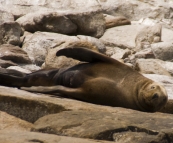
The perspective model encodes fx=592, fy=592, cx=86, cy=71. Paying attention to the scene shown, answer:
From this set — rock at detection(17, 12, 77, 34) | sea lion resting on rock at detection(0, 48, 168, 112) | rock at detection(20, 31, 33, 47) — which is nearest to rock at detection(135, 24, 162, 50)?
rock at detection(17, 12, 77, 34)

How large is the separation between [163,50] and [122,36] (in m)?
1.89

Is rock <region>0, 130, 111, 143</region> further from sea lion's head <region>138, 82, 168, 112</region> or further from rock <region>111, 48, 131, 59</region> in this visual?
rock <region>111, 48, 131, 59</region>

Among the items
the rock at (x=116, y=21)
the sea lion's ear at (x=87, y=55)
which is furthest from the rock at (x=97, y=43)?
the sea lion's ear at (x=87, y=55)

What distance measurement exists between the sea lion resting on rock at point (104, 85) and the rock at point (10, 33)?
5.92 metres

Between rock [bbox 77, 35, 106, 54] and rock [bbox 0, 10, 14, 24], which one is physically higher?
rock [bbox 0, 10, 14, 24]

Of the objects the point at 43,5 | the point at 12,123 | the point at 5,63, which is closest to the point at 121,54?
the point at 43,5

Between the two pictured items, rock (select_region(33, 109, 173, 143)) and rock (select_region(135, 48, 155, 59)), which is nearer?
rock (select_region(33, 109, 173, 143))

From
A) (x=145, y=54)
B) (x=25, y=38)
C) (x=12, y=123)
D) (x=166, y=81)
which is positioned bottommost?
(x=145, y=54)

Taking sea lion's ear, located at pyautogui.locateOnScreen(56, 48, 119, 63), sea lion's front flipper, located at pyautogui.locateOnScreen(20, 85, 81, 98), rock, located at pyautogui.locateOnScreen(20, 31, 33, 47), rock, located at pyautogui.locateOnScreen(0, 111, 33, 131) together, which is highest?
rock, located at pyautogui.locateOnScreen(0, 111, 33, 131)

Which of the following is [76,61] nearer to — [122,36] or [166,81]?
[166,81]

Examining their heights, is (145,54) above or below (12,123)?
below

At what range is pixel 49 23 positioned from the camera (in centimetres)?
1354

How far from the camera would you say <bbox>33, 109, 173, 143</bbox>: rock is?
4059 mm

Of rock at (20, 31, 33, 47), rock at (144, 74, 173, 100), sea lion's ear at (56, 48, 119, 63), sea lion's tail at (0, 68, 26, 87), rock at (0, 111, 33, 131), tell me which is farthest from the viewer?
rock at (20, 31, 33, 47)
